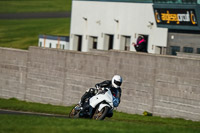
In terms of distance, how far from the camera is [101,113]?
58.2 ft

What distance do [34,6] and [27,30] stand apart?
64.7 ft

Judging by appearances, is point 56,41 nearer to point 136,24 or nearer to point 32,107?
point 136,24

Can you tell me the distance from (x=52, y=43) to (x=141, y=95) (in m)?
24.3

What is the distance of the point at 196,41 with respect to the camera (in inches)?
1314

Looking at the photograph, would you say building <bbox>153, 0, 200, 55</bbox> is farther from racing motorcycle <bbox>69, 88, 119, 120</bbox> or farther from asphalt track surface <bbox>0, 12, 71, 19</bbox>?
asphalt track surface <bbox>0, 12, 71, 19</bbox>

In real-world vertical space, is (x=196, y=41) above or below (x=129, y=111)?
above

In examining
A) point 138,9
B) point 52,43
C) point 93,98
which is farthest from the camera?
point 52,43

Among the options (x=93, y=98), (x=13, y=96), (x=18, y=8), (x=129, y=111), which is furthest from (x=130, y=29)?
(x=18, y=8)

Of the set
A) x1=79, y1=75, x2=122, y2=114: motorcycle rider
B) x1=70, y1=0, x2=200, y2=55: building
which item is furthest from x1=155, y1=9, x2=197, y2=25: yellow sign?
x1=79, y1=75, x2=122, y2=114: motorcycle rider

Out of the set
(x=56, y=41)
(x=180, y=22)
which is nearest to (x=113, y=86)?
(x=180, y=22)

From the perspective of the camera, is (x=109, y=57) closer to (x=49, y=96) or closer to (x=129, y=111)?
(x=129, y=111)

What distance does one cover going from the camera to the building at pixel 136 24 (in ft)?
110

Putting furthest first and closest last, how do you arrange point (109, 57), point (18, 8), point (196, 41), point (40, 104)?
1. point (18, 8)
2. point (196, 41)
3. point (40, 104)
4. point (109, 57)

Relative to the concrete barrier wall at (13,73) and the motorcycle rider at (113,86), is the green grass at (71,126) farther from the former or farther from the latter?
the concrete barrier wall at (13,73)
